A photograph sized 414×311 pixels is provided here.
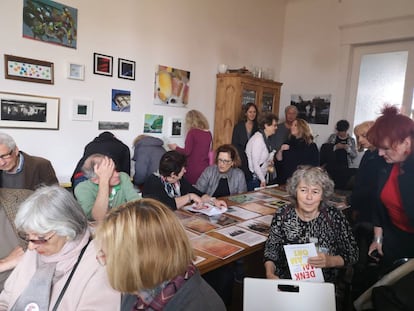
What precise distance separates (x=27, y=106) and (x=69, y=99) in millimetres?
418

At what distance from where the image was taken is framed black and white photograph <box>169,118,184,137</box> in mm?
4348

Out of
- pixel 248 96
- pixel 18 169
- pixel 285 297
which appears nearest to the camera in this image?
pixel 285 297

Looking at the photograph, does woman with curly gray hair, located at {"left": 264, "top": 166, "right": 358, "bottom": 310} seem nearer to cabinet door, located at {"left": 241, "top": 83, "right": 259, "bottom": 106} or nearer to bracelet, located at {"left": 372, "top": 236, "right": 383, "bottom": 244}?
bracelet, located at {"left": 372, "top": 236, "right": 383, "bottom": 244}

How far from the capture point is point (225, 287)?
2.28 m

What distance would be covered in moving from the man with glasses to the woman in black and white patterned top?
5.66ft

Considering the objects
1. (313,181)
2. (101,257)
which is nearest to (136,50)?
(313,181)

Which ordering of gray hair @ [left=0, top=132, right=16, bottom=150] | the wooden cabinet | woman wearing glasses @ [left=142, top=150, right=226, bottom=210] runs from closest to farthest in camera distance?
gray hair @ [left=0, top=132, right=16, bottom=150] < woman wearing glasses @ [left=142, top=150, right=226, bottom=210] < the wooden cabinet

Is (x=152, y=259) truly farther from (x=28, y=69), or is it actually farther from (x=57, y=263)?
(x=28, y=69)

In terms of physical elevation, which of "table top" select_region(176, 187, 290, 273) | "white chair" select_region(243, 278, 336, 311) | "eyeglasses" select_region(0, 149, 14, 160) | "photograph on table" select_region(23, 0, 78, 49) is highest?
"photograph on table" select_region(23, 0, 78, 49)

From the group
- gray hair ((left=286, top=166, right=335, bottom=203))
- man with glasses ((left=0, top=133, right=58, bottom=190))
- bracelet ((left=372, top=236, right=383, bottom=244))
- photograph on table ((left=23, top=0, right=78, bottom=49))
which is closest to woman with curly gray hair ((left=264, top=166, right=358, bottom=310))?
gray hair ((left=286, top=166, right=335, bottom=203))

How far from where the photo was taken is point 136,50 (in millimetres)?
3822

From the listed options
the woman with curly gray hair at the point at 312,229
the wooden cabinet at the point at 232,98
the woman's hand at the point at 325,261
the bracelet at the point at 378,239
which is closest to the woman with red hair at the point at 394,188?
the bracelet at the point at 378,239

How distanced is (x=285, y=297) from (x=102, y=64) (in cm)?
303

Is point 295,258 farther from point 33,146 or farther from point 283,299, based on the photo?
point 33,146
